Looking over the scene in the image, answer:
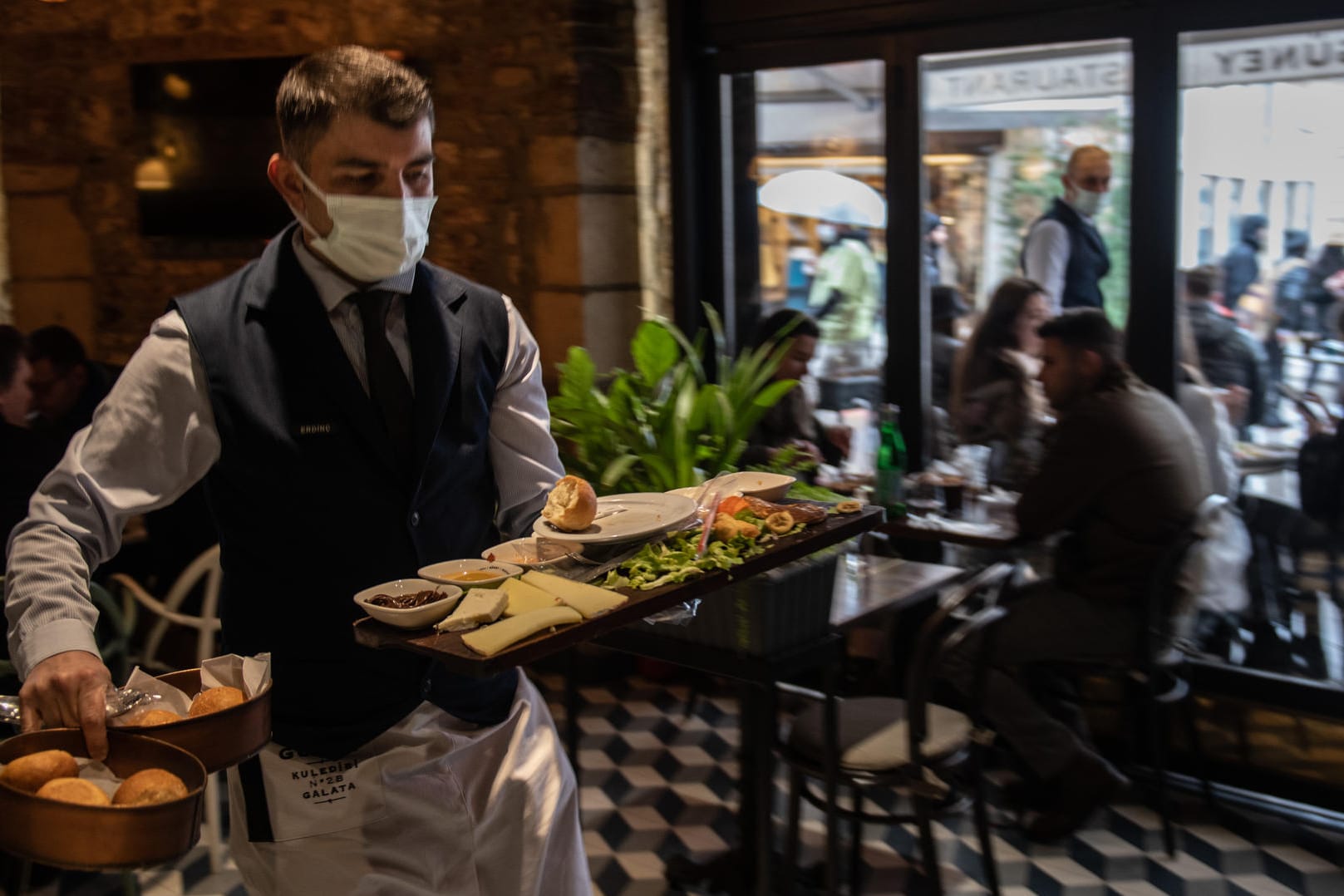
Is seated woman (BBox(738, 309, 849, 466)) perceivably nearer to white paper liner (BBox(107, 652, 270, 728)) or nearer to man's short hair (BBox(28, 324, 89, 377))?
man's short hair (BBox(28, 324, 89, 377))

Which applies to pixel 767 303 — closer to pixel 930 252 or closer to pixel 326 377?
pixel 930 252

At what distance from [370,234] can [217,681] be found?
62 cm

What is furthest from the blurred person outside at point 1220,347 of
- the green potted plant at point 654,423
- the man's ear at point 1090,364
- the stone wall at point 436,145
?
the stone wall at point 436,145

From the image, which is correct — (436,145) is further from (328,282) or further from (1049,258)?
(328,282)

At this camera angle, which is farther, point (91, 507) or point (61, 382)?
point (61, 382)

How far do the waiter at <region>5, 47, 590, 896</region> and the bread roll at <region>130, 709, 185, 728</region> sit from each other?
0.94 ft

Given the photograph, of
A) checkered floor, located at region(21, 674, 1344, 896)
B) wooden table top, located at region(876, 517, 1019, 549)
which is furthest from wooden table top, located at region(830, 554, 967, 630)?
checkered floor, located at region(21, 674, 1344, 896)

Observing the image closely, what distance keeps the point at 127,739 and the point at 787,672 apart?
1.61m

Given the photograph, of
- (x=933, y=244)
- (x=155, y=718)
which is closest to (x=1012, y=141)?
(x=933, y=244)

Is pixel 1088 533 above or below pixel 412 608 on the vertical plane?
below

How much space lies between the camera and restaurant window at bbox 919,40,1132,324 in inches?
165

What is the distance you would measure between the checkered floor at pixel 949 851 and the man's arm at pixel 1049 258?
1687mm

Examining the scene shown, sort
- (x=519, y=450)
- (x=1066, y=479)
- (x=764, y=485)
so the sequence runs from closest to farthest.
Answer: (x=519, y=450) < (x=764, y=485) < (x=1066, y=479)

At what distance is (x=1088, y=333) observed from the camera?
393 centimetres
